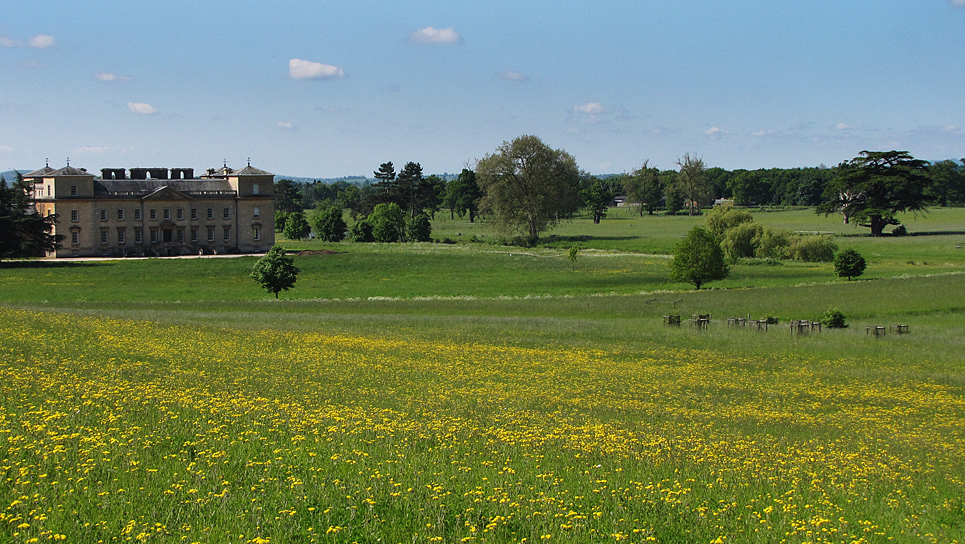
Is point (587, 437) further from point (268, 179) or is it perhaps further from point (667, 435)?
point (268, 179)

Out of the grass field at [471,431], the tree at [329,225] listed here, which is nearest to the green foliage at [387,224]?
the tree at [329,225]

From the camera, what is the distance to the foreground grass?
9281 mm

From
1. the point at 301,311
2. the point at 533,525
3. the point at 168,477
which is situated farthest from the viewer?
the point at 301,311

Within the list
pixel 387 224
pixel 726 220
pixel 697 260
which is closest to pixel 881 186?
pixel 726 220

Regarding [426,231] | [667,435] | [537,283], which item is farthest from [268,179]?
[667,435]

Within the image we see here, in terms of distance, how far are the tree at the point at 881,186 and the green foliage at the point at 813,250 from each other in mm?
22335

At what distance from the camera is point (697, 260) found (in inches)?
2598

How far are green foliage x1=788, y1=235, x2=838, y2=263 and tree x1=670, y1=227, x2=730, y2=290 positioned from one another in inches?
1350

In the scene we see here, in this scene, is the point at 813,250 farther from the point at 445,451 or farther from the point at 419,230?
the point at 445,451

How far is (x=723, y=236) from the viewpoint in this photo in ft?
334

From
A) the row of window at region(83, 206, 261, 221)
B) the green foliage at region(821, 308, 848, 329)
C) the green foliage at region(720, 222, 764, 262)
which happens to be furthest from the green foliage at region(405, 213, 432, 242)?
the green foliage at region(821, 308, 848, 329)

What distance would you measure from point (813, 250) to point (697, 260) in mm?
37147

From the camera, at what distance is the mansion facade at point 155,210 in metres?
104

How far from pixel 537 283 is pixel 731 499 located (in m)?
61.7
